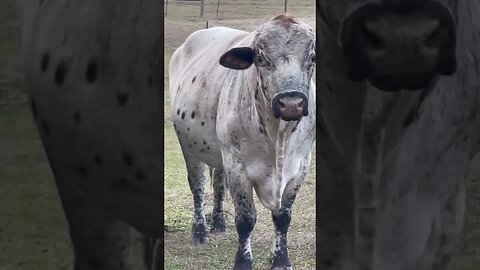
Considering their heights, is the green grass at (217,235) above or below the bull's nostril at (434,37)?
below

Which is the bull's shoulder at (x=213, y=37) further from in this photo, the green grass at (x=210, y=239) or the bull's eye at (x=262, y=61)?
the green grass at (x=210, y=239)

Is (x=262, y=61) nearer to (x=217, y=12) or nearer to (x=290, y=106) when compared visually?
(x=290, y=106)

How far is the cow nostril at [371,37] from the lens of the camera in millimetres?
801

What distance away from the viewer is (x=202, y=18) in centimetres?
126

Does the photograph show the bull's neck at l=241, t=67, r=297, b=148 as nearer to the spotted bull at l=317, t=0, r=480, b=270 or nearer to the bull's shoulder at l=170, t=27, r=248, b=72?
the bull's shoulder at l=170, t=27, r=248, b=72

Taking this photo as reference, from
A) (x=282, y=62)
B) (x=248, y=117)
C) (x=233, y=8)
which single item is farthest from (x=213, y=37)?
(x=233, y=8)

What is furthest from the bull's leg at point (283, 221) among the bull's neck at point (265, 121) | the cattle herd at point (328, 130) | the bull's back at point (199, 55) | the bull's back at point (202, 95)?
the cattle herd at point (328, 130)

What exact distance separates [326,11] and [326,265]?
302mm

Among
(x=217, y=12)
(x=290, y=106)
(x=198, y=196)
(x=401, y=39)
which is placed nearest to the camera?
(x=401, y=39)

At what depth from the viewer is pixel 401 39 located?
792mm

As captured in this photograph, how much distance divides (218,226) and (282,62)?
2.01 feet

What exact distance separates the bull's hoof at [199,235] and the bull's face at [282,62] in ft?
1.33

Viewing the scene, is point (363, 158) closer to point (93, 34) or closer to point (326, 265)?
point (326, 265)

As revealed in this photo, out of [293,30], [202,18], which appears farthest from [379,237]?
[293,30]
